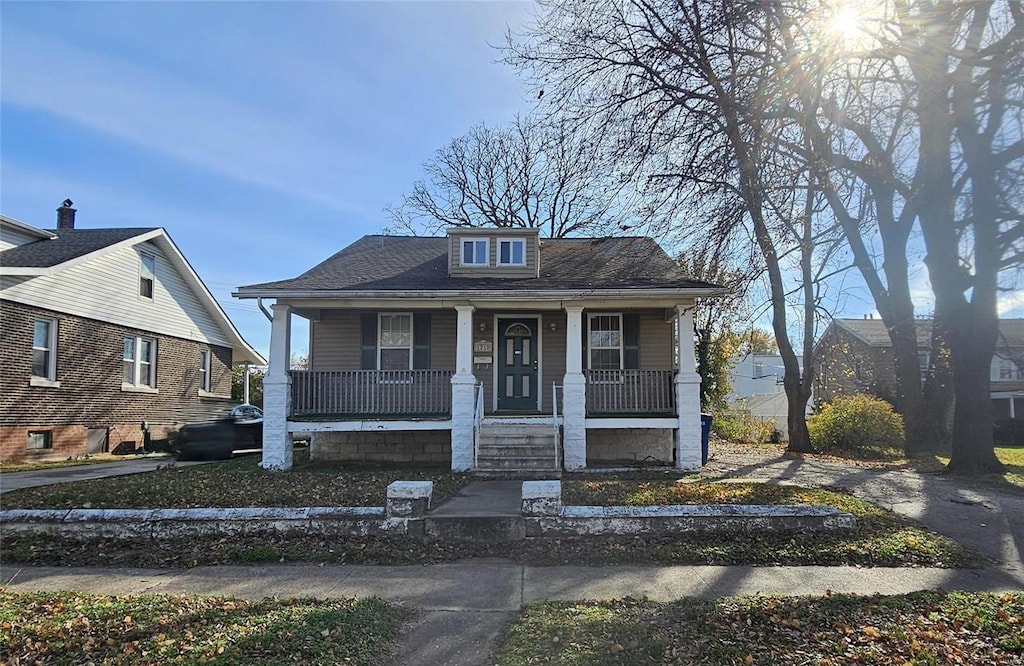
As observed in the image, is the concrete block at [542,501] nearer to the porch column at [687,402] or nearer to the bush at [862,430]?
the porch column at [687,402]

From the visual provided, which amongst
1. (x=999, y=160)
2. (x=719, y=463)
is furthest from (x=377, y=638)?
(x=999, y=160)

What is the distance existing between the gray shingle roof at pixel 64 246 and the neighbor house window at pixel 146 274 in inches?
38.3

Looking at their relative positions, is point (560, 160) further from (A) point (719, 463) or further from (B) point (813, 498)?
(B) point (813, 498)

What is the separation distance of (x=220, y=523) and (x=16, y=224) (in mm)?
14160

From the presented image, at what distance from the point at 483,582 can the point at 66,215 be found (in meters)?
22.9

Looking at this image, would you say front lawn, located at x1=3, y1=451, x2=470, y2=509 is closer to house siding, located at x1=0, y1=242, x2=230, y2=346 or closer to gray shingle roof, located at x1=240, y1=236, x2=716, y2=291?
gray shingle roof, located at x1=240, y1=236, x2=716, y2=291

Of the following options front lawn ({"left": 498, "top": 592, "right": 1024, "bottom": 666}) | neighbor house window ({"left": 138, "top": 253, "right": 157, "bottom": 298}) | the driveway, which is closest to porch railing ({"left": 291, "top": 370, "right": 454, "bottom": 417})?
the driveway

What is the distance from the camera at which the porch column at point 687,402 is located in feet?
40.0

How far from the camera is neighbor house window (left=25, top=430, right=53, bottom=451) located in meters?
16.0

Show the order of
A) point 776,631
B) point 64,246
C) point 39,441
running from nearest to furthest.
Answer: point 776,631 < point 39,441 < point 64,246

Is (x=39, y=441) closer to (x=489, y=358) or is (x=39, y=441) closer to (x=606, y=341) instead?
(x=489, y=358)

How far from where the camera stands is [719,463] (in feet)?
46.0

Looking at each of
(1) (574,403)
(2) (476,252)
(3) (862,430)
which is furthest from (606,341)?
(3) (862,430)

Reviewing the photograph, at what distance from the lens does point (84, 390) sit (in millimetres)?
17359
